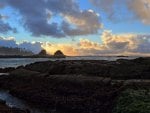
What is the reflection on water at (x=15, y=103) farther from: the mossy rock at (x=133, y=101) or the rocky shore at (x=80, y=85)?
the mossy rock at (x=133, y=101)

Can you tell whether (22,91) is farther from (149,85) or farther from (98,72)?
(149,85)

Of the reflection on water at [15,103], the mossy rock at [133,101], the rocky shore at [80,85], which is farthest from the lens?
the reflection on water at [15,103]

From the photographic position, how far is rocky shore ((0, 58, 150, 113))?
38.1 meters

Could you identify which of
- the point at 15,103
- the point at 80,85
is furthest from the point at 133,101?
the point at 15,103

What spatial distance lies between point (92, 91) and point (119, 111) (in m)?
9.79

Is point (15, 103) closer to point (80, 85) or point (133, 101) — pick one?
point (80, 85)

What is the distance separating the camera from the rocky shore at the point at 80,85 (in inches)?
1500

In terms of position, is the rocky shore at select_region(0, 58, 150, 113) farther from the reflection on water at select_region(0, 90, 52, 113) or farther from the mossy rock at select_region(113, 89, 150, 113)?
the mossy rock at select_region(113, 89, 150, 113)

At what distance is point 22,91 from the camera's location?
48.6 m

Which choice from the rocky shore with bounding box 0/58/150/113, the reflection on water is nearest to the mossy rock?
the rocky shore with bounding box 0/58/150/113

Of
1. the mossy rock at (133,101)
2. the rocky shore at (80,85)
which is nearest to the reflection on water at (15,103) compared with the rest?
the rocky shore at (80,85)

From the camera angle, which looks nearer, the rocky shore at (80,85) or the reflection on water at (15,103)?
the rocky shore at (80,85)

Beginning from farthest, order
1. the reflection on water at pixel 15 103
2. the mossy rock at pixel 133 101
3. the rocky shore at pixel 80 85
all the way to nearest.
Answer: the reflection on water at pixel 15 103
the rocky shore at pixel 80 85
the mossy rock at pixel 133 101

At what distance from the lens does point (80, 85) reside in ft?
140
